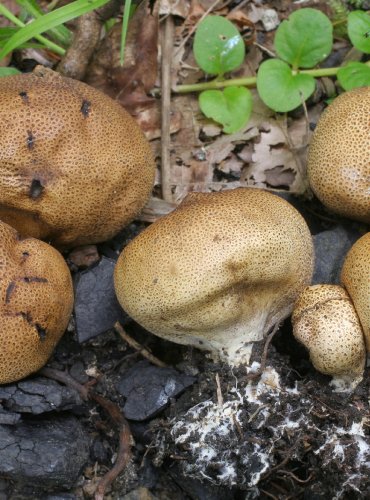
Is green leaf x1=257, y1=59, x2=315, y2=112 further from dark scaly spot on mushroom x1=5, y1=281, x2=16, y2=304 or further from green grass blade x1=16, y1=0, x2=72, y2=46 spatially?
dark scaly spot on mushroom x1=5, y1=281, x2=16, y2=304

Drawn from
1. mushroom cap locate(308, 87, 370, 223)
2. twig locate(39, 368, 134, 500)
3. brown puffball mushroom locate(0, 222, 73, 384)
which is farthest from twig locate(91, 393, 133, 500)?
mushroom cap locate(308, 87, 370, 223)

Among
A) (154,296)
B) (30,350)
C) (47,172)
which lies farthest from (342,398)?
(47,172)

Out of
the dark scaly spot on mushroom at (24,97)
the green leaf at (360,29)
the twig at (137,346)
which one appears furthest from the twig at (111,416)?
the green leaf at (360,29)

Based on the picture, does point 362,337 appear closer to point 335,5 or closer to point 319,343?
point 319,343

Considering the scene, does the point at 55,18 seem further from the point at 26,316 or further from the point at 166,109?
the point at 26,316

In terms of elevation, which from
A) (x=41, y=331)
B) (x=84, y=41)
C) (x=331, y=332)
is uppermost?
(x=84, y=41)

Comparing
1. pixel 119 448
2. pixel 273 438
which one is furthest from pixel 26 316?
pixel 273 438
